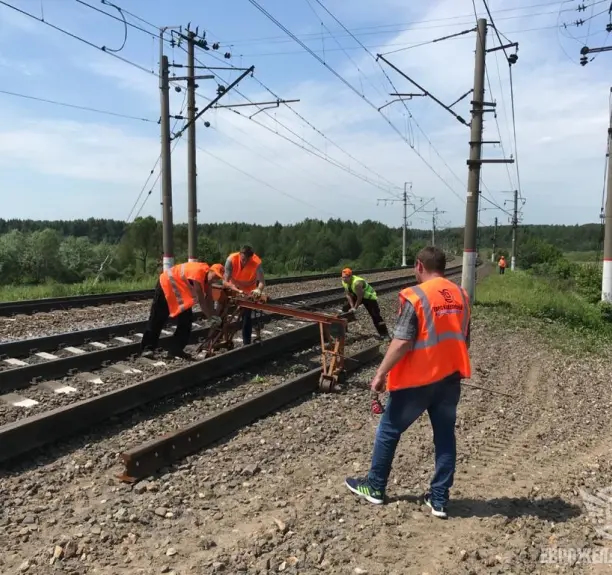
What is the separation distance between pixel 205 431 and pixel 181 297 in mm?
3130

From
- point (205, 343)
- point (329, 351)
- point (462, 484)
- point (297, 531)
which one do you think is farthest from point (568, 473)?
point (205, 343)

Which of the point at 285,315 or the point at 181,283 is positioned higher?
the point at 181,283

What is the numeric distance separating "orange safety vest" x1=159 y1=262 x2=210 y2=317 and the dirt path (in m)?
2.58

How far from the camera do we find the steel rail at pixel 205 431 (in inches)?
175

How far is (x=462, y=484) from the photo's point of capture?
463cm

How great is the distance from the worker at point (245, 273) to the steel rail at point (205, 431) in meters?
2.28

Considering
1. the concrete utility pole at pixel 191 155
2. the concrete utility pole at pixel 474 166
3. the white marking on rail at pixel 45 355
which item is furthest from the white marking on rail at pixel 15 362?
the concrete utility pole at pixel 191 155

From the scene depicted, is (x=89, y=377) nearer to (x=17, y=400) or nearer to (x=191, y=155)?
(x=17, y=400)

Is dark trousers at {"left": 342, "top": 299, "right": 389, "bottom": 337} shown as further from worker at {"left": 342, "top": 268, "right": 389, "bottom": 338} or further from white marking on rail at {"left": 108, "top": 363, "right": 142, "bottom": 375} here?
white marking on rail at {"left": 108, "top": 363, "right": 142, "bottom": 375}

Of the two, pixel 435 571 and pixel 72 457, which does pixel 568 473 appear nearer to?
pixel 435 571

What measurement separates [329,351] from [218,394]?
158 cm

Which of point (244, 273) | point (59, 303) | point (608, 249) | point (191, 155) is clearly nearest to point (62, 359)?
point (244, 273)

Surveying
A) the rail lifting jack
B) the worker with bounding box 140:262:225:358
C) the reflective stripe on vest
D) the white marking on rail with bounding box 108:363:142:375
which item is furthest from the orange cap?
the reflective stripe on vest

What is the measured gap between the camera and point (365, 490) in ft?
13.8
